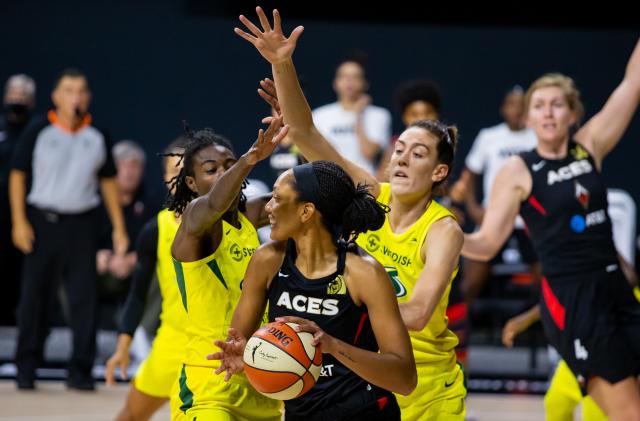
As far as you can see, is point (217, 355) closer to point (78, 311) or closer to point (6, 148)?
point (78, 311)

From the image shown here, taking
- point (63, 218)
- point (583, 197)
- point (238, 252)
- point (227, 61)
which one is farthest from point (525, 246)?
point (238, 252)

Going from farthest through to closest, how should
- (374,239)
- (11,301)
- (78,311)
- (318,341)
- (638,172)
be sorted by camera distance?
(638,172) → (11,301) → (78,311) → (374,239) → (318,341)

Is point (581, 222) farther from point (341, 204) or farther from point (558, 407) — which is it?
point (341, 204)

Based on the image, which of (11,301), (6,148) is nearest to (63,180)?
(6,148)

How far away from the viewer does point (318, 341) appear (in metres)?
3.43

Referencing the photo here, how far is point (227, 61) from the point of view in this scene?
1189cm

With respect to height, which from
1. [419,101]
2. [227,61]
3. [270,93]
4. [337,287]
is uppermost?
[227,61]

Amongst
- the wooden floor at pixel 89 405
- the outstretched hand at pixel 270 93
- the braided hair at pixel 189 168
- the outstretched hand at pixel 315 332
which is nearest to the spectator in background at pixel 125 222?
the wooden floor at pixel 89 405

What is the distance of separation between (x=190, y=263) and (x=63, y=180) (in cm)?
462

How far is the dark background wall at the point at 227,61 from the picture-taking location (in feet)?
38.6

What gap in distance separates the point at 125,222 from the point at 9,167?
1072 millimetres

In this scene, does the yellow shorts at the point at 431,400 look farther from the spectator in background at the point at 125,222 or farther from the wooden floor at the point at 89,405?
the spectator in background at the point at 125,222

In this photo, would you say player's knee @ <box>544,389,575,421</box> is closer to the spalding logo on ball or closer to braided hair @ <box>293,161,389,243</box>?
braided hair @ <box>293,161,389,243</box>

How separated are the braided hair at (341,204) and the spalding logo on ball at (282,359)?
422 millimetres
